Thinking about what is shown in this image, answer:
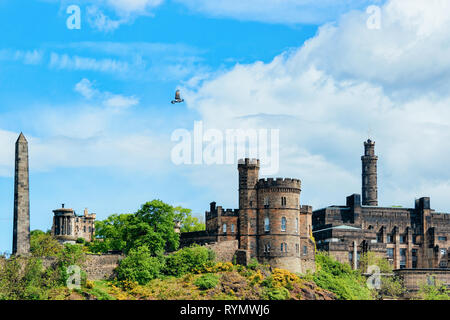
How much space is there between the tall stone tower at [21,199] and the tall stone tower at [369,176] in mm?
72693

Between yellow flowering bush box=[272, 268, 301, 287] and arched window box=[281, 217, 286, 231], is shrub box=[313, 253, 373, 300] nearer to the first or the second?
yellow flowering bush box=[272, 268, 301, 287]

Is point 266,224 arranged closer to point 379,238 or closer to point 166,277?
point 166,277

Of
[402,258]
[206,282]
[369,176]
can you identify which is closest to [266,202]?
[206,282]

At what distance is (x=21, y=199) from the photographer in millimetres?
112562

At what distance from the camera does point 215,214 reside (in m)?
124

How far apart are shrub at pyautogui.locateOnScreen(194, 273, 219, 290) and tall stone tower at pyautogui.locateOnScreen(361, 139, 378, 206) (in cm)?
6014

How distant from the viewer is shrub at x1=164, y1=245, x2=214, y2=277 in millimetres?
115562

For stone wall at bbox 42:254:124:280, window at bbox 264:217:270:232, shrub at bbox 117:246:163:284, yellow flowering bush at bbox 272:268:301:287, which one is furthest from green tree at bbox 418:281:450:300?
stone wall at bbox 42:254:124:280

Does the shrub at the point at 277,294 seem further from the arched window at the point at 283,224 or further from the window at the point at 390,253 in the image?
the window at the point at 390,253

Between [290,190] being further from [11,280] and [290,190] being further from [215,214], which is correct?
[11,280]

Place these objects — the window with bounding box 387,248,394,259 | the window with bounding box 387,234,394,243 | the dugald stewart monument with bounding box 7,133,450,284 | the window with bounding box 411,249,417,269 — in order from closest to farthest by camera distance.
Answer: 1. the dugald stewart monument with bounding box 7,133,450,284
2. the window with bounding box 387,248,394,259
3. the window with bounding box 387,234,394,243
4. the window with bounding box 411,249,417,269

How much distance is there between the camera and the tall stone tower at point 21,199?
111625 mm
